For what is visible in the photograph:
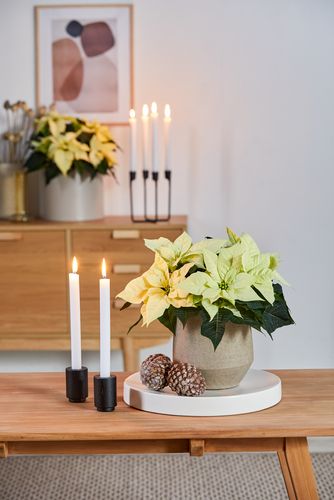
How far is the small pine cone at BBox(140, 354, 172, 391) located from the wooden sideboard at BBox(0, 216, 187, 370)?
152cm

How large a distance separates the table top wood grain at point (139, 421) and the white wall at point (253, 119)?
1.81 metres

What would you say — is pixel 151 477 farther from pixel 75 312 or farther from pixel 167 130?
pixel 75 312

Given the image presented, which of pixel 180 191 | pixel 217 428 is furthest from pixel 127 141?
pixel 217 428

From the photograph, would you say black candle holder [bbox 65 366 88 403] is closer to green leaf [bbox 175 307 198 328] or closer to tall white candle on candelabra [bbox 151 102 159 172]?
green leaf [bbox 175 307 198 328]

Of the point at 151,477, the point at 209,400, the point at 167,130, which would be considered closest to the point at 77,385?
the point at 209,400

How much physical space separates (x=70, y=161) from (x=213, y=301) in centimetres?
175

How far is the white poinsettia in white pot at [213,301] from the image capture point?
2.17 metres

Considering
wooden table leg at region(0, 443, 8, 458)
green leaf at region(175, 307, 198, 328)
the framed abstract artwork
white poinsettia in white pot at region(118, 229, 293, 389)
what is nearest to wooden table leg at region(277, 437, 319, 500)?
white poinsettia in white pot at region(118, 229, 293, 389)

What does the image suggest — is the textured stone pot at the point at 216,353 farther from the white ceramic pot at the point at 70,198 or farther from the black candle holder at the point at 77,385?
the white ceramic pot at the point at 70,198

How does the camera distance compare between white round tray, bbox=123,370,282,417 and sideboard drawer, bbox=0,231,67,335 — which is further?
sideboard drawer, bbox=0,231,67,335

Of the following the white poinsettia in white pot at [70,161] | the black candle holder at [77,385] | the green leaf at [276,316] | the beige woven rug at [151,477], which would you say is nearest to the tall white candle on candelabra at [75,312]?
the black candle holder at [77,385]

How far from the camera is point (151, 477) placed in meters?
3.62

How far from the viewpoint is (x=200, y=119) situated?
407 centimetres

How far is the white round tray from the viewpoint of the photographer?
2131 mm
